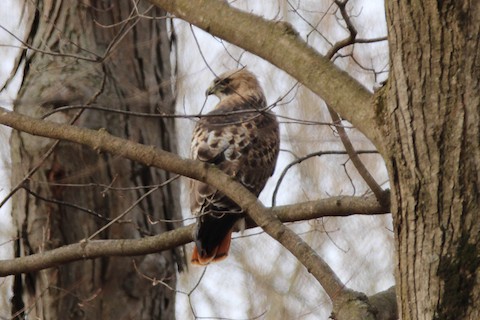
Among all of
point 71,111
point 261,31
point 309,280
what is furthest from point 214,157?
point 309,280

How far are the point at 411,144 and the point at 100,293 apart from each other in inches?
102

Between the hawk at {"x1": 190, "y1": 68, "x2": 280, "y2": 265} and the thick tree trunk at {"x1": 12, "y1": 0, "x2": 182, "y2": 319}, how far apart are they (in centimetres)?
30

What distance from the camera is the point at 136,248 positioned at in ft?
12.1

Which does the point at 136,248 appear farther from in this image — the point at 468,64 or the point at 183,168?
the point at 468,64

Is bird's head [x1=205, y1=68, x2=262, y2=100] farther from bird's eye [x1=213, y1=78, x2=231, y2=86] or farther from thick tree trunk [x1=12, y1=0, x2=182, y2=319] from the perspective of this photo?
thick tree trunk [x1=12, y1=0, x2=182, y2=319]

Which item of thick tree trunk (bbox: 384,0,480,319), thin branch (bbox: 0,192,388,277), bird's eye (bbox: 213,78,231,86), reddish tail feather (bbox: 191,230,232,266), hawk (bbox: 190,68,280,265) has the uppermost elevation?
bird's eye (bbox: 213,78,231,86)

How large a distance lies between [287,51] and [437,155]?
63cm

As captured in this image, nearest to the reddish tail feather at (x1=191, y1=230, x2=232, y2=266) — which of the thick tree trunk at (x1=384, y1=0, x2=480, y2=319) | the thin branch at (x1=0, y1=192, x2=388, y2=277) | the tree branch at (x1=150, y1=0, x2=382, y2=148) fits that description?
the thin branch at (x1=0, y1=192, x2=388, y2=277)

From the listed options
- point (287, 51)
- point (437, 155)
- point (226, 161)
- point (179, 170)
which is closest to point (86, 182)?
point (226, 161)

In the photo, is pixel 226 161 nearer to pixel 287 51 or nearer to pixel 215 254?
pixel 215 254

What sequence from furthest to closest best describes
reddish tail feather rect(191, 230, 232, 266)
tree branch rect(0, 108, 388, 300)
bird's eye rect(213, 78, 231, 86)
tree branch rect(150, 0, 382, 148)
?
bird's eye rect(213, 78, 231, 86)
reddish tail feather rect(191, 230, 232, 266)
tree branch rect(0, 108, 388, 300)
tree branch rect(150, 0, 382, 148)

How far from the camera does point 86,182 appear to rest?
192 inches

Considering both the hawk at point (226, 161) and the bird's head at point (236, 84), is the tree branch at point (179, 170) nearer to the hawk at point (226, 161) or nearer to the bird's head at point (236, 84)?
the hawk at point (226, 161)

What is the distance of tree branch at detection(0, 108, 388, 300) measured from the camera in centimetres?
326
